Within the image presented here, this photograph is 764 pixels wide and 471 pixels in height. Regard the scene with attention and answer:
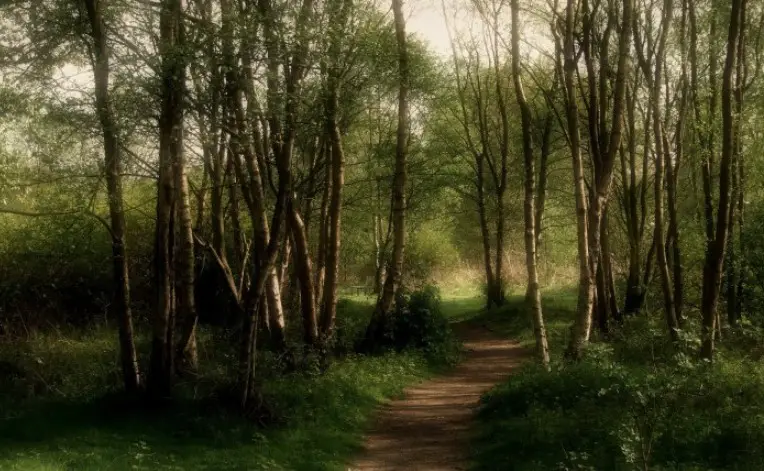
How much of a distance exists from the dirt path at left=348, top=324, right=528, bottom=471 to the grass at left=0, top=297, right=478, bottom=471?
1.29 ft

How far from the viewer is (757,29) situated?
20953 millimetres

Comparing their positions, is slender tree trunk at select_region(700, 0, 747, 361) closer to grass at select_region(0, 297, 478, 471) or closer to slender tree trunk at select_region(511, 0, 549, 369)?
slender tree trunk at select_region(511, 0, 549, 369)

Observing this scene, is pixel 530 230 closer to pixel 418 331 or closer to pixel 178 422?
pixel 418 331

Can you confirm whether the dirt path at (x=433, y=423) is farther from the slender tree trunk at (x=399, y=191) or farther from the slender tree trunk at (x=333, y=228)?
the slender tree trunk at (x=333, y=228)

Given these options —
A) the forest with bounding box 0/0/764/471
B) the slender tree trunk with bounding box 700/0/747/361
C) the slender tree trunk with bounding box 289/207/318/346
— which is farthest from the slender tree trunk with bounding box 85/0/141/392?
the slender tree trunk with bounding box 700/0/747/361

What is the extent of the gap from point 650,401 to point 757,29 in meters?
16.1

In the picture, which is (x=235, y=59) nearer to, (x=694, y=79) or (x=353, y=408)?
(x=353, y=408)

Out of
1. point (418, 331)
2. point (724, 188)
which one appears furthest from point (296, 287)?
point (724, 188)

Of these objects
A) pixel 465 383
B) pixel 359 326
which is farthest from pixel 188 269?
pixel 359 326

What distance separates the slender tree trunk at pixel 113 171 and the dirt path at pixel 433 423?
467 centimetres

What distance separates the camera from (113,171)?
1162 cm

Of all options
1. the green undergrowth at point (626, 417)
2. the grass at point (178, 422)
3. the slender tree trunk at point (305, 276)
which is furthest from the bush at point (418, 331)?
the green undergrowth at point (626, 417)

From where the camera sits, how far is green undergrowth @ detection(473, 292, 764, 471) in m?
8.67

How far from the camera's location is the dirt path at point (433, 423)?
10742 millimetres
